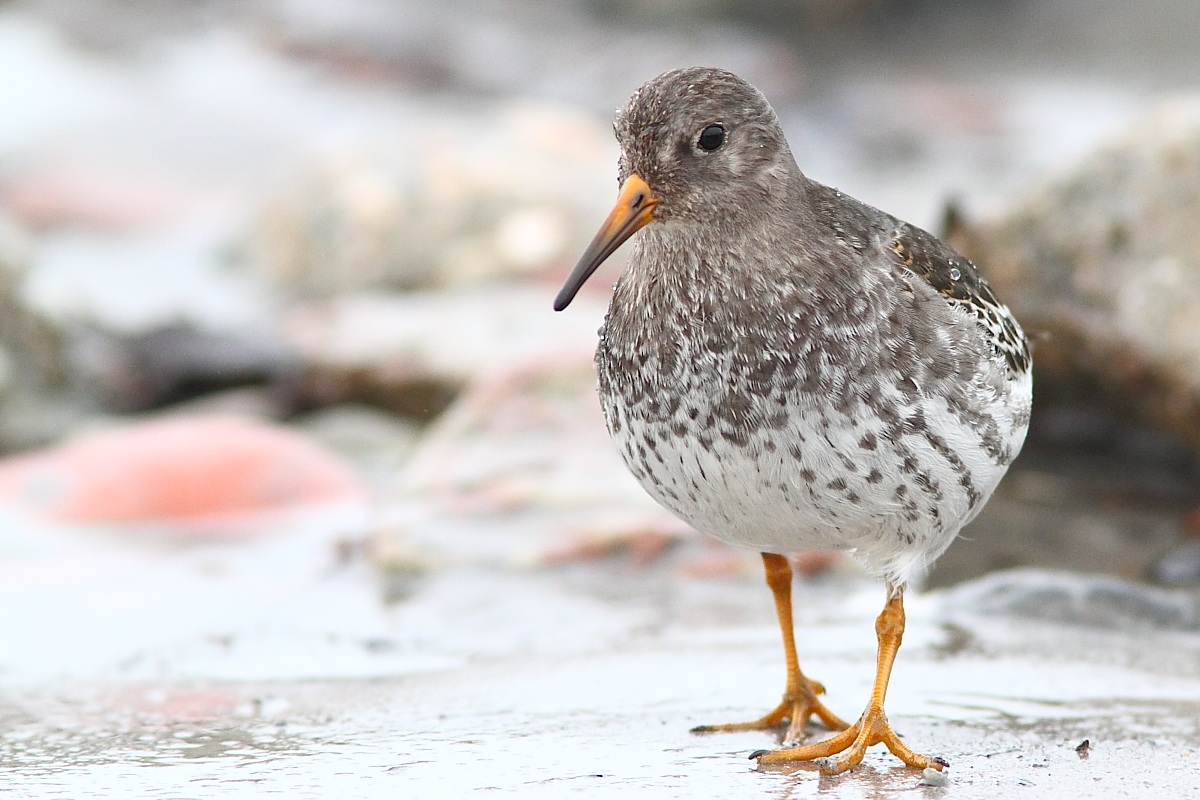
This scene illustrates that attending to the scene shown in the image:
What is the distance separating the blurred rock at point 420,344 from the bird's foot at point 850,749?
4985mm

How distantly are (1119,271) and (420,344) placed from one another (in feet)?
14.4

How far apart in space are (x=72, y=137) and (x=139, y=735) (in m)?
13.5

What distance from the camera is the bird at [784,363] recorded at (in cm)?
444

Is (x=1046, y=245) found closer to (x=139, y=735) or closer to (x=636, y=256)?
(x=636, y=256)

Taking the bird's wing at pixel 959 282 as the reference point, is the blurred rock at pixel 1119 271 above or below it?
above

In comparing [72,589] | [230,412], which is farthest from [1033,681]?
[230,412]

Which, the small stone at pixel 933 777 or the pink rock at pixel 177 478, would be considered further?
the pink rock at pixel 177 478

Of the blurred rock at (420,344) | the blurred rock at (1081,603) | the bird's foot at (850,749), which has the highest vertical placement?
the blurred rock at (420,344)

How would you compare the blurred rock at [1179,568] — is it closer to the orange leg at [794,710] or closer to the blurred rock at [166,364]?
the orange leg at [794,710]

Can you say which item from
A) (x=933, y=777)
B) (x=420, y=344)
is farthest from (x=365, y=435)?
(x=933, y=777)

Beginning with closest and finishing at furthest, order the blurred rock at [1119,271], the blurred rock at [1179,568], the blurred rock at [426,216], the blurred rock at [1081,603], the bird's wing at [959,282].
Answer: the bird's wing at [959,282], the blurred rock at [1081,603], the blurred rock at [1179,568], the blurred rock at [1119,271], the blurred rock at [426,216]

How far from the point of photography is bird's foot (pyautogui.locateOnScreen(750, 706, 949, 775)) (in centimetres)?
449

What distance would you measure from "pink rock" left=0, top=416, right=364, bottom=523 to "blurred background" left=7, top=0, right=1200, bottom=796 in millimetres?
16

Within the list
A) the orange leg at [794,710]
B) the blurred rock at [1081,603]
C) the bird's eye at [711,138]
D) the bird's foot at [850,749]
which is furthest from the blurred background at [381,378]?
the bird's eye at [711,138]
